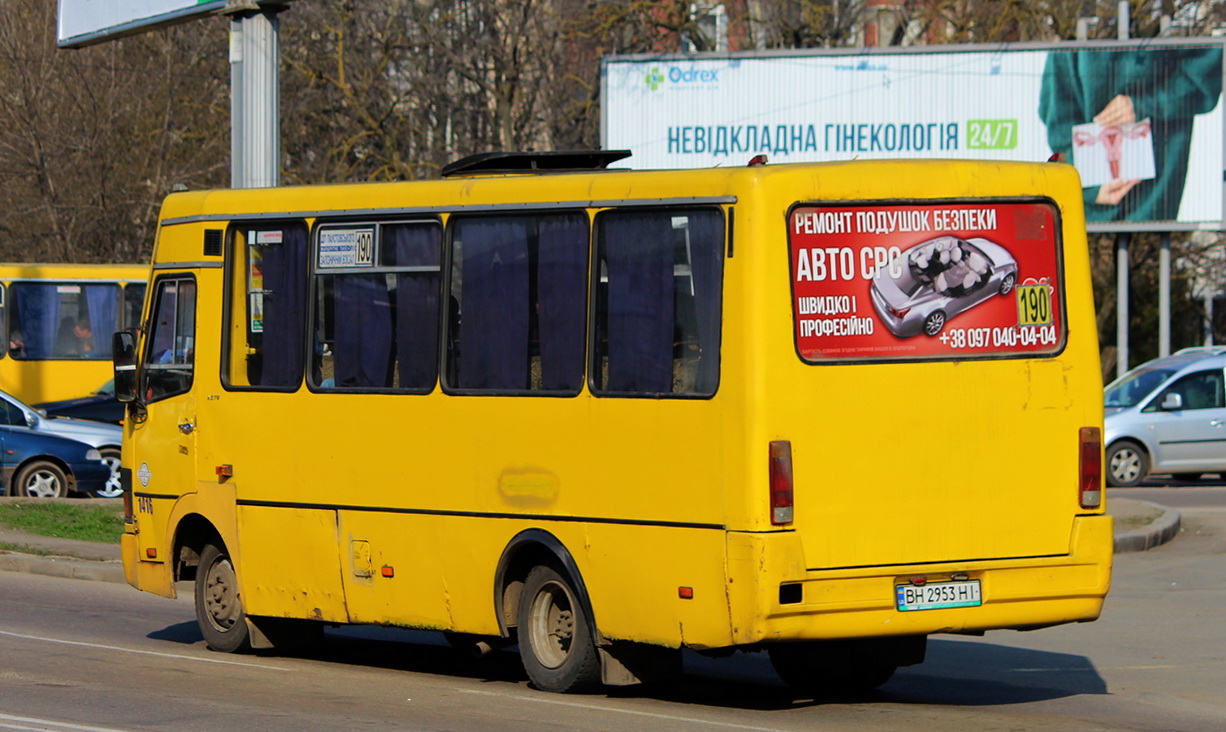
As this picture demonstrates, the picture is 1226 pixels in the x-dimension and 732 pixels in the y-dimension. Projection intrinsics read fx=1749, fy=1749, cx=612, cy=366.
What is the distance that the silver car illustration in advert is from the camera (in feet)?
27.8

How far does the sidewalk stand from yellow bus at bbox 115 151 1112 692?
6152mm

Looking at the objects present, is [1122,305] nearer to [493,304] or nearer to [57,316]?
[57,316]

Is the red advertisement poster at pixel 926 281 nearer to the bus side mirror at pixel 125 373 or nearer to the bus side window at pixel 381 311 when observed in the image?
the bus side window at pixel 381 311

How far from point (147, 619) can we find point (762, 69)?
2573 cm

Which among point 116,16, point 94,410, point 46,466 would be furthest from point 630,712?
point 94,410

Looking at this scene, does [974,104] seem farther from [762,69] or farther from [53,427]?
[53,427]

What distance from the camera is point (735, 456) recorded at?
8148 mm

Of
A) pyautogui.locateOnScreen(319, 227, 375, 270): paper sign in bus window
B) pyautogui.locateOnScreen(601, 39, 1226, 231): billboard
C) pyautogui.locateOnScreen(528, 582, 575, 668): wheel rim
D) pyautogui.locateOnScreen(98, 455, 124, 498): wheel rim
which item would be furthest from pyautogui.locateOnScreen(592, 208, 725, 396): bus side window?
pyautogui.locateOnScreen(601, 39, 1226, 231): billboard

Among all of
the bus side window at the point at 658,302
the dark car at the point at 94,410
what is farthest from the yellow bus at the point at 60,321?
the bus side window at the point at 658,302

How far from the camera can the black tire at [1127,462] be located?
2470 cm

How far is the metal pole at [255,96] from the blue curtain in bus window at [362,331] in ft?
25.2

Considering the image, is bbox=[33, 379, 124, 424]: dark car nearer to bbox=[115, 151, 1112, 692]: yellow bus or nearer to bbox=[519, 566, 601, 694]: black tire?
bbox=[115, 151, 1112, 692]: yellow bus

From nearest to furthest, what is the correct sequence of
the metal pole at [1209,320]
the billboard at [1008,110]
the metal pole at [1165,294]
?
1. the billboard at [1008,110]
2. the metal pole at [1165,294]
3. the metal pole at [1209,320]

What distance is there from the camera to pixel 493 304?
9.53 m
